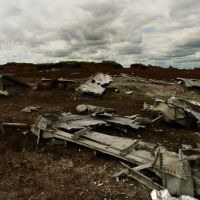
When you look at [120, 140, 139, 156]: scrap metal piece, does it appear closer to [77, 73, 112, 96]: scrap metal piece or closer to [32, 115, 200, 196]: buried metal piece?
[32, 115, 200, 196]: buried metal piece

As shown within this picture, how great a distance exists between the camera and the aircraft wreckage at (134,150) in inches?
203

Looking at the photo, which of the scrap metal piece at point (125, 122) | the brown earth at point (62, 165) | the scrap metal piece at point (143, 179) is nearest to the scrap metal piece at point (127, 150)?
the brown earth at point (62, 165)

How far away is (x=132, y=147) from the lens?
21.9ft

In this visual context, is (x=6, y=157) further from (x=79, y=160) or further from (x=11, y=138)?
(x=79, y=160)

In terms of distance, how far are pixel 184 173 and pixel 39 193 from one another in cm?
273

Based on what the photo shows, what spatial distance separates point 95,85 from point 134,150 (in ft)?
29.8

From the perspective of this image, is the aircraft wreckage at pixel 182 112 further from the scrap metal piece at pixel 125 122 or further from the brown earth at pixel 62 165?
the scrap metal piece at pixel 125 122

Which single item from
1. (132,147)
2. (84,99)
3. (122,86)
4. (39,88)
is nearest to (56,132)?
(132,147)

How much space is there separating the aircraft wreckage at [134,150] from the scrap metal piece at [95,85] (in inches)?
216

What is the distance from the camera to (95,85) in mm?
15414

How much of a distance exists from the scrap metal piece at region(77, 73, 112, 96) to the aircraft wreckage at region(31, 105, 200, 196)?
5.48 m

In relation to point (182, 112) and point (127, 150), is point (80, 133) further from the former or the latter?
point (182, 112)

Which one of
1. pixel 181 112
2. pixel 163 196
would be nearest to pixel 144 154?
pixel 163 196

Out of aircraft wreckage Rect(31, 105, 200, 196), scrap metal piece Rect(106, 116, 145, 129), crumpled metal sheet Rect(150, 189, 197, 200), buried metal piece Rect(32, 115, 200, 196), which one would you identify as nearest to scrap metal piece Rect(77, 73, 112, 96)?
aircraft wreckage Rect(31, 105, 200, 196)
